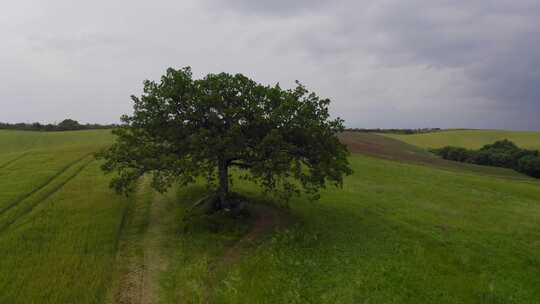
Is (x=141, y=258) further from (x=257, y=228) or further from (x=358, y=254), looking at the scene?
(x=358, y=254)

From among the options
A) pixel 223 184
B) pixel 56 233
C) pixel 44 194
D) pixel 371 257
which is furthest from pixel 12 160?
pixel 371 257

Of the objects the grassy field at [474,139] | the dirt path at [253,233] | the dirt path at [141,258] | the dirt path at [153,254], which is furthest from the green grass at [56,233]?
the grassy field at [474,139]

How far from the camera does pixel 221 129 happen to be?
24.9 m

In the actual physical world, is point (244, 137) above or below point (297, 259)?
above

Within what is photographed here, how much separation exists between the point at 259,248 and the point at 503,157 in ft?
276

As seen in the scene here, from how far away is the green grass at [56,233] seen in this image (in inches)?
688

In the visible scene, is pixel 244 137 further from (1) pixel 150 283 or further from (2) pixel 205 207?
(1) pixel 150 283

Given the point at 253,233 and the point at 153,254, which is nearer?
the point at 153,254

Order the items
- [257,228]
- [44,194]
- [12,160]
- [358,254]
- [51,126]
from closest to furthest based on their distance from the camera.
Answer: [358,254] → [257,228] → [44,194] → [12,160] → [51,126]

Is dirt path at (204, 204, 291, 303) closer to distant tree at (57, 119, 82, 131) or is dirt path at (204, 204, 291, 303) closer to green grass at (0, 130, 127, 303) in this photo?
green grass at (0, 130, 127, 303)

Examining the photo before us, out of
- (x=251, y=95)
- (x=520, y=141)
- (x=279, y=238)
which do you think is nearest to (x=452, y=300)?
(x=279, y=238)

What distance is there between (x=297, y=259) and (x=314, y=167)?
692 cm

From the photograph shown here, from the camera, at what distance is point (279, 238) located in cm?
2400

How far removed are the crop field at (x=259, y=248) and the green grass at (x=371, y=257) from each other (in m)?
0.09
